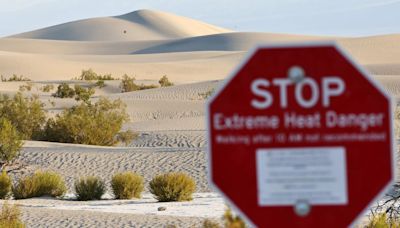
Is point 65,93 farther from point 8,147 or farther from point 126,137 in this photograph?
point 8,147

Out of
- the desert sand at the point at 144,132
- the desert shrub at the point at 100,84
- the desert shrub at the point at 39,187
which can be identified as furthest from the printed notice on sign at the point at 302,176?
the desert shrub at the point at 100,84

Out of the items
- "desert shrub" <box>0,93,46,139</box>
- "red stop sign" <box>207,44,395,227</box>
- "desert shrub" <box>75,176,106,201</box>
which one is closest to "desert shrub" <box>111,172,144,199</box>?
"desert shrub" <box>75,176,106,201</box>

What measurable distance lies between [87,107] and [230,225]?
3473 centimetres

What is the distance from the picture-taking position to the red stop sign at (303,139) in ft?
12.1

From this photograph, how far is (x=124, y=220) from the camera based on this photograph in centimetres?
1595

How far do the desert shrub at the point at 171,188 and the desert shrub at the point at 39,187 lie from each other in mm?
2562

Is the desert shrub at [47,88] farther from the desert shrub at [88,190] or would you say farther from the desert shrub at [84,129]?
the desert shrub at [88,190]

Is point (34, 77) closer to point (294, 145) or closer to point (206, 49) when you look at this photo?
point (206, 49)

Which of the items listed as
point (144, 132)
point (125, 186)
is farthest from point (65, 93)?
point (125, 186)

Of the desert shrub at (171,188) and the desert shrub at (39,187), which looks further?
the desert shrub at (39,187)

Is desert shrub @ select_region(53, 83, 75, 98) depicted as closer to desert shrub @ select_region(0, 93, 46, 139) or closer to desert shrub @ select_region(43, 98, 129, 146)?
desert shrub @ select_region(0, 93, 46, 139)

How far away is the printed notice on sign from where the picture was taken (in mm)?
3674

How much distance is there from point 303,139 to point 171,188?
668 inches

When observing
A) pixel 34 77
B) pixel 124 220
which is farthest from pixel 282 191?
pixel 34 77
